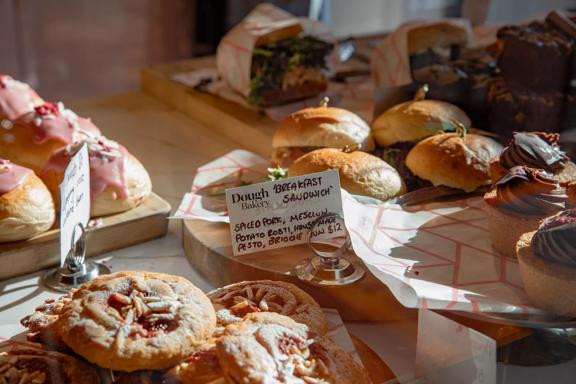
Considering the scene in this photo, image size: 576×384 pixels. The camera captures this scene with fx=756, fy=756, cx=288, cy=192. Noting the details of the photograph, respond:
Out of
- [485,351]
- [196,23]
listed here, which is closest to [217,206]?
[485,351]

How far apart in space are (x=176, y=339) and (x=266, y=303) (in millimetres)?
269

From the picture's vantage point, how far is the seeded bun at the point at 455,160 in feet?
7.25

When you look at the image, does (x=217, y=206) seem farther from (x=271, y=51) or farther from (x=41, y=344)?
(x=271, y=51)

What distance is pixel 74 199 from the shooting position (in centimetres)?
186

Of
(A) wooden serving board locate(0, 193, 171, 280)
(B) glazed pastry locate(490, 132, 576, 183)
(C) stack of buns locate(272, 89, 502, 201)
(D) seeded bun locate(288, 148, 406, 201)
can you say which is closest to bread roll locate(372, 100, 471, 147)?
(C) stack of buns locate(272, 89, 502, 201)

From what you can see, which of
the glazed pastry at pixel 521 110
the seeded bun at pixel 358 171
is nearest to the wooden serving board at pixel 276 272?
the seeded bun at pixel 358 171

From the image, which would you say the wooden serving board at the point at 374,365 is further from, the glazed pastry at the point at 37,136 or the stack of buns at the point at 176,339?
the glazed pastry at the point at 37,136

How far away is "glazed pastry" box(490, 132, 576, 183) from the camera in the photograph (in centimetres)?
193

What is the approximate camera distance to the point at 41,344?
1.45m

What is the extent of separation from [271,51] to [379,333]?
1659mm

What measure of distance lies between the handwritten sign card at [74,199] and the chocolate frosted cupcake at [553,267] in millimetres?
1048

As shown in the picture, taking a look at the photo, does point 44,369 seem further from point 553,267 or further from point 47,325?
point 553,267

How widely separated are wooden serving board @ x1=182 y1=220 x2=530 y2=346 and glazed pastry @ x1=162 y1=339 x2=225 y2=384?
493 mm

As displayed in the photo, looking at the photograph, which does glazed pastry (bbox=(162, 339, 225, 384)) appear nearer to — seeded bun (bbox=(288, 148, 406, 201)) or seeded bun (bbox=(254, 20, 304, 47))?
seeded bun (bbox=(288, 148, 406, 201))
